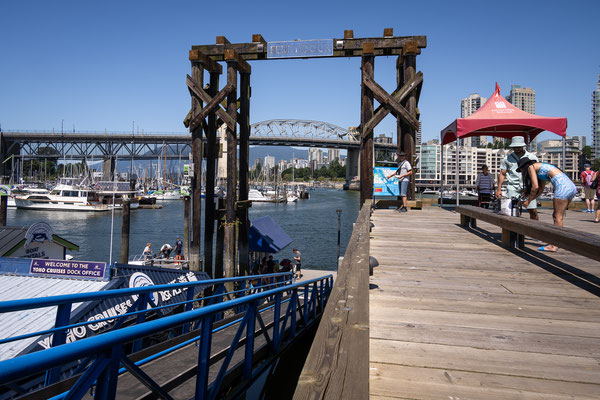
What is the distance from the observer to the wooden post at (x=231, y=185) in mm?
11195

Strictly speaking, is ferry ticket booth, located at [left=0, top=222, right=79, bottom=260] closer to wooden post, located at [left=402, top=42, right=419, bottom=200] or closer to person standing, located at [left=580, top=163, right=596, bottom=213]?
wooden post, located at [left=402, top=42, right=419, bottom=200]

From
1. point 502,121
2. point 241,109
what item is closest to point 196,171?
point 241,109

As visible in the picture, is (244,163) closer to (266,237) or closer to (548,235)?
(266,237)

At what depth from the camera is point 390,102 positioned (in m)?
9.59

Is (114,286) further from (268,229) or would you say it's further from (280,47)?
(268,229)

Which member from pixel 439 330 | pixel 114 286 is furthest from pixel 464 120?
pixel 114 286

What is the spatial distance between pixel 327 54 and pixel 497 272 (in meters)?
7.99

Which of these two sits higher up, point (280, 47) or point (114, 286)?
point (280, 47)

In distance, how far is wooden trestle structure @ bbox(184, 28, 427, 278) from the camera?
977 cm

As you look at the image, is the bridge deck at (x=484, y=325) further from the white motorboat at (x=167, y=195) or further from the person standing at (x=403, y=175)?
the white motorboat at (x=167, y=195)

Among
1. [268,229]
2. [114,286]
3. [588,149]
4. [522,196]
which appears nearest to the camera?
[522,196]

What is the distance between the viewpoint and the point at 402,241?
6.28m

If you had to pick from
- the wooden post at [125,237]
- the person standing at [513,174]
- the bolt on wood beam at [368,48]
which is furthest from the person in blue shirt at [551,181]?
the wooden post at [125,237]

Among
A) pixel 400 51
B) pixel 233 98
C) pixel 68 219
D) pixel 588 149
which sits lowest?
pixel 68 219
